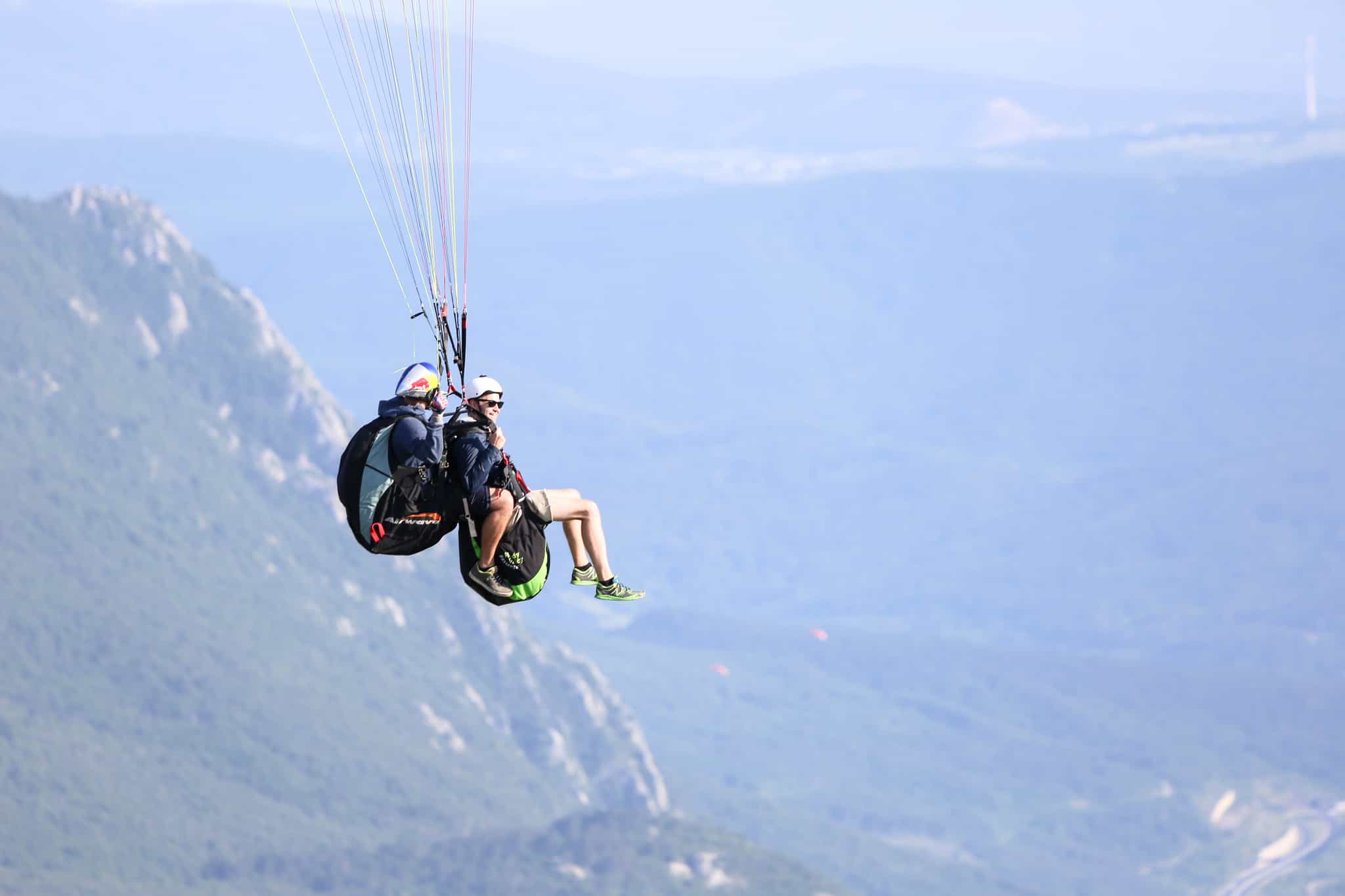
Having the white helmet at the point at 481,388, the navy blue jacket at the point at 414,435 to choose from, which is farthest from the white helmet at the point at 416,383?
the white helmet at the point at 481,388

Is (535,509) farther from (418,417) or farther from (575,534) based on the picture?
(418,417)

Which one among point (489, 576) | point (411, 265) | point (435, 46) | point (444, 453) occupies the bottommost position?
point (489, 576)

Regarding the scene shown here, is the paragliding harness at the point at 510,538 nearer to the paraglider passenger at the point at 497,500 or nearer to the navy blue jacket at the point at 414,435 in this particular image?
the paraglider passenger at the point at 497,500

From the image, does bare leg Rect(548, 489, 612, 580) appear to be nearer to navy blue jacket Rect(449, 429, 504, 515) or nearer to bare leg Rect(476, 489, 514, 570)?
bare leg Rect(476, 489, 514, 570)

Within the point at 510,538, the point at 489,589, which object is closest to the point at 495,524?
the point at 510,538

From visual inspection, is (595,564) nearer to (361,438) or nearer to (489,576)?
(489,576)

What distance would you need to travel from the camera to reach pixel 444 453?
1208 inches

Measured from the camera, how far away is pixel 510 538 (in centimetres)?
3141

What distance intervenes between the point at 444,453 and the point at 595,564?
3.44 metres

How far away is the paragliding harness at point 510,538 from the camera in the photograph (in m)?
31.0

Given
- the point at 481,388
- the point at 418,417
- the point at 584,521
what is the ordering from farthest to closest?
the point at 584,521 → the point at 481,388 → the point at 418,417

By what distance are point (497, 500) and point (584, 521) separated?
5.56 feet

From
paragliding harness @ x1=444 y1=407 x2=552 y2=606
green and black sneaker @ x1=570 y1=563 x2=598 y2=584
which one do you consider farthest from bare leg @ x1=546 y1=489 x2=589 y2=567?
paragliding harness @ x1=444 y1=407 x2=552 y2=606

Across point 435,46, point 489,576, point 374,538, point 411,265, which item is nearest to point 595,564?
point 489,576
